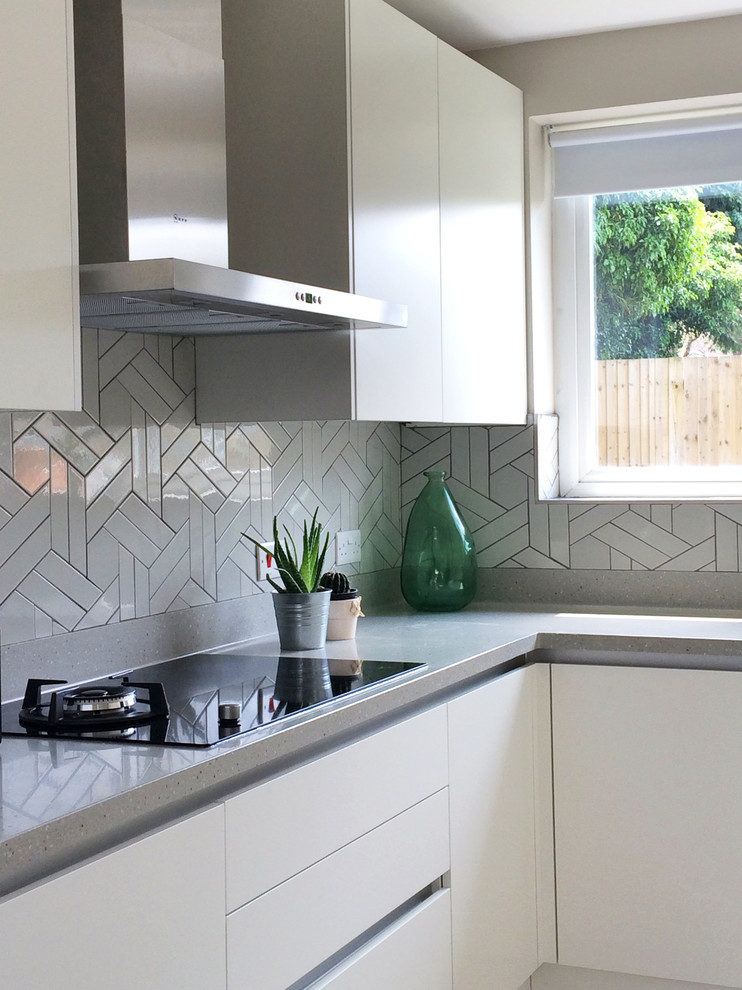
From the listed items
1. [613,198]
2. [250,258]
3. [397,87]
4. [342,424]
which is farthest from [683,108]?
[250,258]

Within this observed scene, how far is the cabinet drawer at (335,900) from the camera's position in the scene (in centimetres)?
170

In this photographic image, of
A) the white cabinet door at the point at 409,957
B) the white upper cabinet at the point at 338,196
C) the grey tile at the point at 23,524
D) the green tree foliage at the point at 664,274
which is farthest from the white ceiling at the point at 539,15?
the white cabinet door at the point at 409,957

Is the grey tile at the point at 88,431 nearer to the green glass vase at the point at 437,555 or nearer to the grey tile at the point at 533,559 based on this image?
the green glass vase at the point at 437,555

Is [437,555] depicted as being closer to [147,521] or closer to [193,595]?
[193,595]

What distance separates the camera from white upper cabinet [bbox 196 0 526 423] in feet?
8.00

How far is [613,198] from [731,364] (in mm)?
581

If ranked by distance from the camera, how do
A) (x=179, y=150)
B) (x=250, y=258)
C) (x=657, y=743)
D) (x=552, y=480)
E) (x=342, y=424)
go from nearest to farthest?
1. (x=179, y=150)
2. (x=250, y=258)
3. (x=657, y=743)
4. (x=342, y=424)
5. (x=552, y=480)

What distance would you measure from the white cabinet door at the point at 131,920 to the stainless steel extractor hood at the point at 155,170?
0.82m

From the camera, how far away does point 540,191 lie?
342 centimetres

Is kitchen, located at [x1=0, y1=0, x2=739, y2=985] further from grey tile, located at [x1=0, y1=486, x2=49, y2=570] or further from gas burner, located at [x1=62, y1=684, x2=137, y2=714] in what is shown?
gas burner, located at [x1=62, y1=684, x2=137, y2=714]

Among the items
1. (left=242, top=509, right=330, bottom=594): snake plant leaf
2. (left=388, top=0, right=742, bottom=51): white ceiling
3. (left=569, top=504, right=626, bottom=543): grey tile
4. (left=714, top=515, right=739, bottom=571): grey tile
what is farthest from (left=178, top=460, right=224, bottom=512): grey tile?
(left=714, top=515, right=739, bottom=571): grey tile

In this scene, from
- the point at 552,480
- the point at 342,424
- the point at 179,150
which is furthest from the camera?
the point at 552,480

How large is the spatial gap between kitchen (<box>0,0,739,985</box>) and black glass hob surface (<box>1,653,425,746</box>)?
8cm

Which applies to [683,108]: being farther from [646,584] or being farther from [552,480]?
[646,584]
